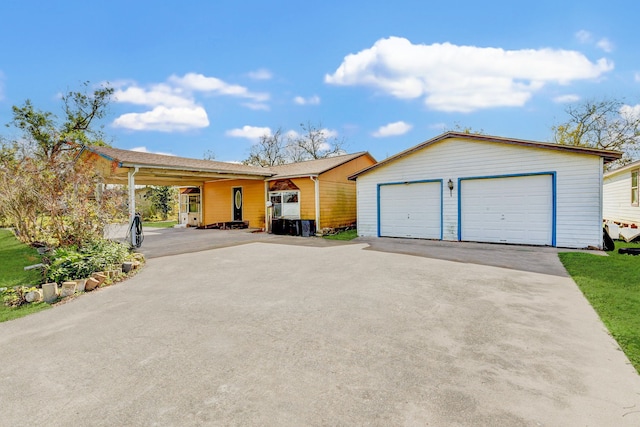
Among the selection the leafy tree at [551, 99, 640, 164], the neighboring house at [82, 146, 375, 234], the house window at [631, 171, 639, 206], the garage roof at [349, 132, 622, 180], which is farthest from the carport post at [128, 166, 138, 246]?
the leafy tree at [551, 99, 640, 164]

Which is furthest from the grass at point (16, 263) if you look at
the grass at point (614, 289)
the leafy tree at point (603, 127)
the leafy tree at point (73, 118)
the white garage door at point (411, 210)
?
the leafy tree at point (603, 127)

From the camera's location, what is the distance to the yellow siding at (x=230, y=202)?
17203 mm

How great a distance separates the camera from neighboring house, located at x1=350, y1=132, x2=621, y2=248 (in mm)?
8844

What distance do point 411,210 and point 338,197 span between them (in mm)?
4786

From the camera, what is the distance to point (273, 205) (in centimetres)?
1587

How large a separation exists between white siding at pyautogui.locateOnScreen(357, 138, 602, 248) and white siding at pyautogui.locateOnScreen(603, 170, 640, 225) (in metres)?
6.08

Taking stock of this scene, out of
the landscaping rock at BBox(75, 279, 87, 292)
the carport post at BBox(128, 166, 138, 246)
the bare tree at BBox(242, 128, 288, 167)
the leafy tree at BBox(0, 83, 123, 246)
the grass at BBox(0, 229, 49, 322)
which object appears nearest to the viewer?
the grass at BBox(0, 229, 49, 322)

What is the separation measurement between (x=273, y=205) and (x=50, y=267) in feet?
33.7

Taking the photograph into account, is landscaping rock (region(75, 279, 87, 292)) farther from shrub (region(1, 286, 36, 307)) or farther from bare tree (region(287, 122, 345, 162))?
bare tree (region(287, 122, 345, 162))

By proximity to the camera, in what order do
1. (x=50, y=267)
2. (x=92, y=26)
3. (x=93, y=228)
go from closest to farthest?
1. (x=50, y=267)
2. (x=93, y=228)
3. (x=92, y=26)

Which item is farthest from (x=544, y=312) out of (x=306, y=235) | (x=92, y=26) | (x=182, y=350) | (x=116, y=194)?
(x=92, y=26)

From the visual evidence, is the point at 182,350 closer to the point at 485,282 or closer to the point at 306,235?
the point at 485,282

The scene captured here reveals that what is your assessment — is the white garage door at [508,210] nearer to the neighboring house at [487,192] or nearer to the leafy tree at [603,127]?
the neighboring house at [487,192]

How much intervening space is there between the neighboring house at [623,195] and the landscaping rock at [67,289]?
60.0ft
